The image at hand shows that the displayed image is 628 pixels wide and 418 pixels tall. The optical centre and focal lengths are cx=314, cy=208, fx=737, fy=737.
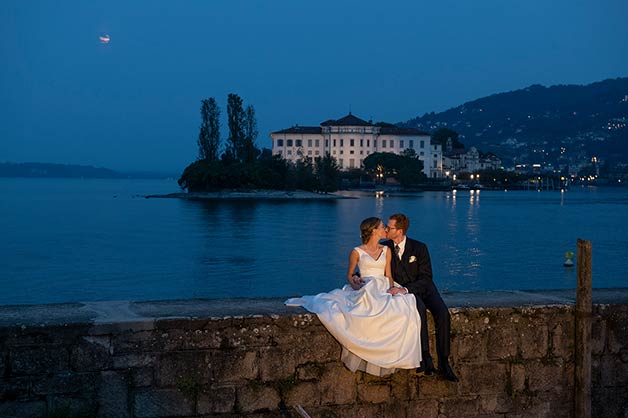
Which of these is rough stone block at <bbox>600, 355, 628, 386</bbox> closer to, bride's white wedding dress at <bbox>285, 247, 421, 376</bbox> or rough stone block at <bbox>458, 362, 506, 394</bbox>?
rough stone block at <bbox>458, 362, 506, 394</bbox>

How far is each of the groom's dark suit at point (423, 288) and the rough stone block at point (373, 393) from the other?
0.47 metres

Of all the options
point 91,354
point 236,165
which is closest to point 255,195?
point 236,165

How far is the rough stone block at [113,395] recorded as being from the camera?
18.3 feet

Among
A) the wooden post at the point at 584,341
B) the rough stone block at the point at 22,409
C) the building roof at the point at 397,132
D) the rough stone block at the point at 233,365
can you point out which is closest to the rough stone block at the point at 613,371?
the wooden post at the point at 584,341

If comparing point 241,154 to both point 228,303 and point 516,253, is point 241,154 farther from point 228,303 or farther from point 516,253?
point 228,303

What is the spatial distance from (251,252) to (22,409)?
40593 millimetres

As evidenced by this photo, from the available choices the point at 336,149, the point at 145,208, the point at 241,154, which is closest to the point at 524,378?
the point at 145,208

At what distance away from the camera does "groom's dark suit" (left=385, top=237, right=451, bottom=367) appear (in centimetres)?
606

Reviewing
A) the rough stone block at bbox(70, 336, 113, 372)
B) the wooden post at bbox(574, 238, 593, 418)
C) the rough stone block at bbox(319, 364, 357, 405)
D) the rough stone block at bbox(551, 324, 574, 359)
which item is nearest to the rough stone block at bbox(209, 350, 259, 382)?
the rough stone block at bbox(319, 364, 357, 405)

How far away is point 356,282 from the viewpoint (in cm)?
638

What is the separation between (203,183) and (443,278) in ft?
290

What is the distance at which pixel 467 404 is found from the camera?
20.8ft

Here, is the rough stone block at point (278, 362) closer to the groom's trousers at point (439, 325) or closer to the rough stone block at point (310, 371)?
the rough stone block at point (310, 371)

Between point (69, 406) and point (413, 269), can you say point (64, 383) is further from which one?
point (413, 269)
